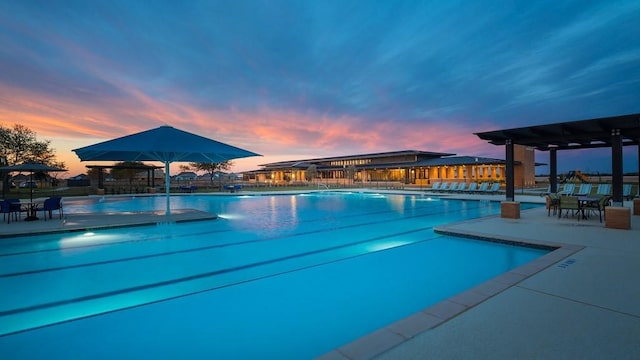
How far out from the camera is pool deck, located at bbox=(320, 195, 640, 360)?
6.97 feet

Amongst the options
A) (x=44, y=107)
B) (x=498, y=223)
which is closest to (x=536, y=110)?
(x=498, y=223)

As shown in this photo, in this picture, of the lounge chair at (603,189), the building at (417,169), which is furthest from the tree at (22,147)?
the lounge chair at (603,189)

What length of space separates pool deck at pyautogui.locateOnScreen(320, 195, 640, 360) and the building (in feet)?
77.1

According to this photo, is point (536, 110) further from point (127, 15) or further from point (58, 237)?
point (58, 237)

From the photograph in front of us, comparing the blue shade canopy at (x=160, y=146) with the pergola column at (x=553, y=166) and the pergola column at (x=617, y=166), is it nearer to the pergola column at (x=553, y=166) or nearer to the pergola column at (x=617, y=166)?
the pergola column at (x=617, y=166)

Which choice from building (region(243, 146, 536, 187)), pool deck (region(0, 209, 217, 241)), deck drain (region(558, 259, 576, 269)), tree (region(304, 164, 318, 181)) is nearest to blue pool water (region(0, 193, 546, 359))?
pool deck (region(0, 209, 217, 241))

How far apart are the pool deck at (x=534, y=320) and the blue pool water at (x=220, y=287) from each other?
2.70ft

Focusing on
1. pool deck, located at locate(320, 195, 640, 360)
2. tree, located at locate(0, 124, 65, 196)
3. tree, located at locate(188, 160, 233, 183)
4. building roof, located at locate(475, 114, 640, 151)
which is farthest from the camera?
tree, located at locate(188, 160, 233, 183)

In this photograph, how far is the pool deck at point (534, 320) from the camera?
2123 millimetres

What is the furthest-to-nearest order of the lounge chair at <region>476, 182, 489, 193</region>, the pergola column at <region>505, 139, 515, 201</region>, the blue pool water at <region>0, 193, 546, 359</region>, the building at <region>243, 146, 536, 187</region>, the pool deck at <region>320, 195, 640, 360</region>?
the building at <region>243, 146, 536, 187</region>, the lounge chair at <region>476, 182, 489, 193</region>, the pergola column at <region>505, 139, 515, 201</region>, the blue pool water at <region>0, 193, 546, 359</region>, the pool deck at <region>320, 195, 640, 360</region>

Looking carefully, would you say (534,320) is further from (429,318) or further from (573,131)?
(573,131)

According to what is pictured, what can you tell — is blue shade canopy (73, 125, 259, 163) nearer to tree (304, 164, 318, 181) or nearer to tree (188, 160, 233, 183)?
tree (304, 164, 318, 181)

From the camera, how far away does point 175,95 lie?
19.0 metres

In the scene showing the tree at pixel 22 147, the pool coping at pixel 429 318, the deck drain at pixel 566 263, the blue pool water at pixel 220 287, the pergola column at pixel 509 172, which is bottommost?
the blue pool water at pixel 220 287
